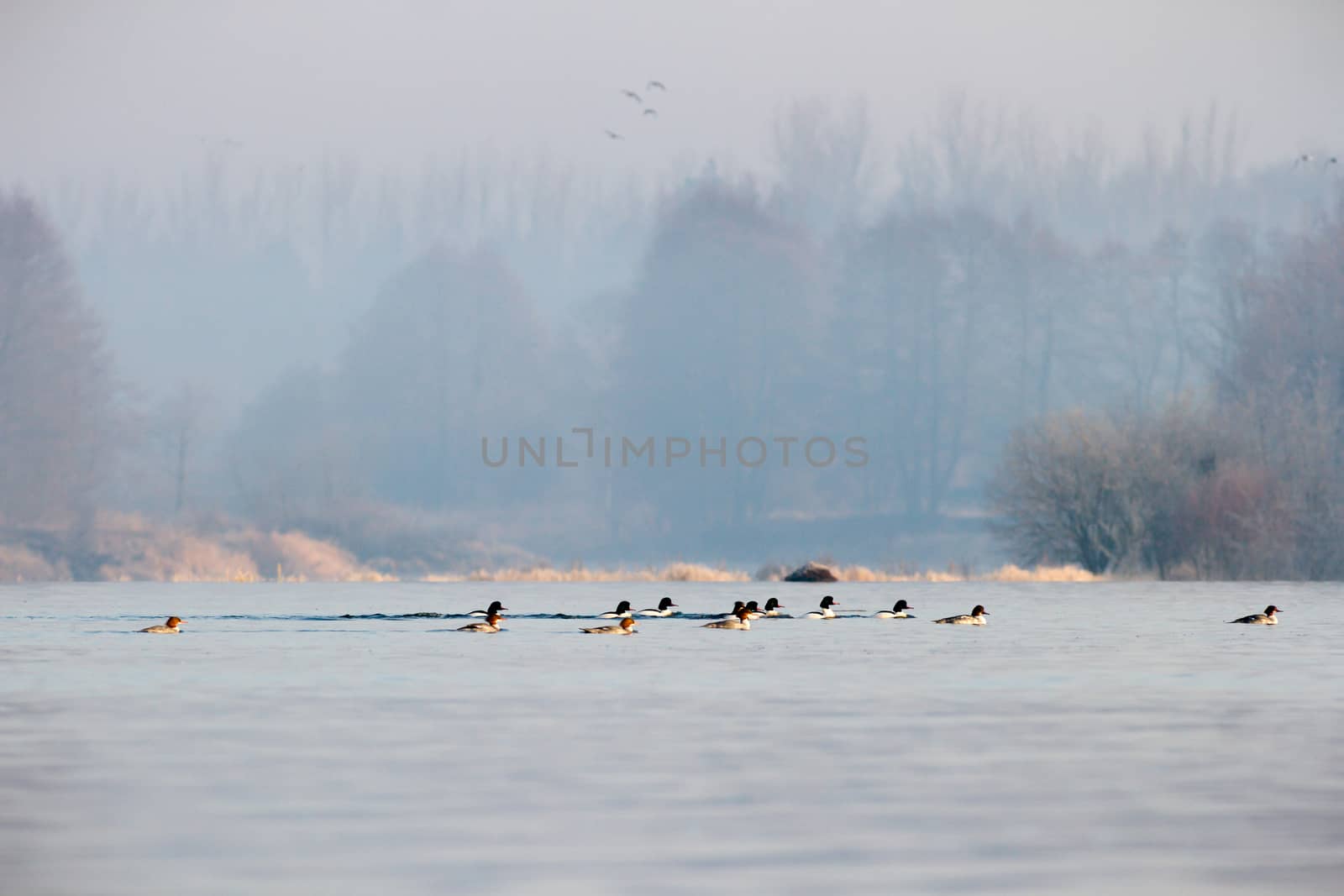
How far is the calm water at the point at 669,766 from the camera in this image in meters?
12.2

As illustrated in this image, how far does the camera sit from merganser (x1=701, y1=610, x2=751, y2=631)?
1457 inches

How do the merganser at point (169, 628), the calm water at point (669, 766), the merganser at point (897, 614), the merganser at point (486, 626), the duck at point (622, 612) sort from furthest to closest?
the merganser at point (897, 614) → the duck at point (622, 612) → the merganser at point (486, 626) → the merganser at point (169, 628) → the calm water at point (669, 766)

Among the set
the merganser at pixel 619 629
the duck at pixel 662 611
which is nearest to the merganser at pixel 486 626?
the merganser at pixel 619 629

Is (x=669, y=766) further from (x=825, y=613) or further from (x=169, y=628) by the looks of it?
(x=825, y=613)

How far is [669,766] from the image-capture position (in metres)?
16.6

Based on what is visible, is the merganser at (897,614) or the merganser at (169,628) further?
the merganser at (897,614)

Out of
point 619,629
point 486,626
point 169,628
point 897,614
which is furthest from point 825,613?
point 169,628

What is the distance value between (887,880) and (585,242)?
153506 mm

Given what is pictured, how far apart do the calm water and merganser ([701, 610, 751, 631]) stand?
3.56m

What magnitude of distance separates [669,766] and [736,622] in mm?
20634

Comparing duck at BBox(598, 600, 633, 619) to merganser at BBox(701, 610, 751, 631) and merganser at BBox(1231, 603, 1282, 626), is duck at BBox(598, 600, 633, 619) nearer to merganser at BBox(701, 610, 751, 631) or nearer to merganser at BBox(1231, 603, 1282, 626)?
merganser at BBox(701, 610, 751, 631)

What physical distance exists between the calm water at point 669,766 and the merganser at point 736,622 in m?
3.56

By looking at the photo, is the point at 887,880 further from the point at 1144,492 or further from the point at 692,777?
the point at 1144,492

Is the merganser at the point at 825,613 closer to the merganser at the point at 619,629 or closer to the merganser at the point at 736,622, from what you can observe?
the merganser at the point at 736,622
